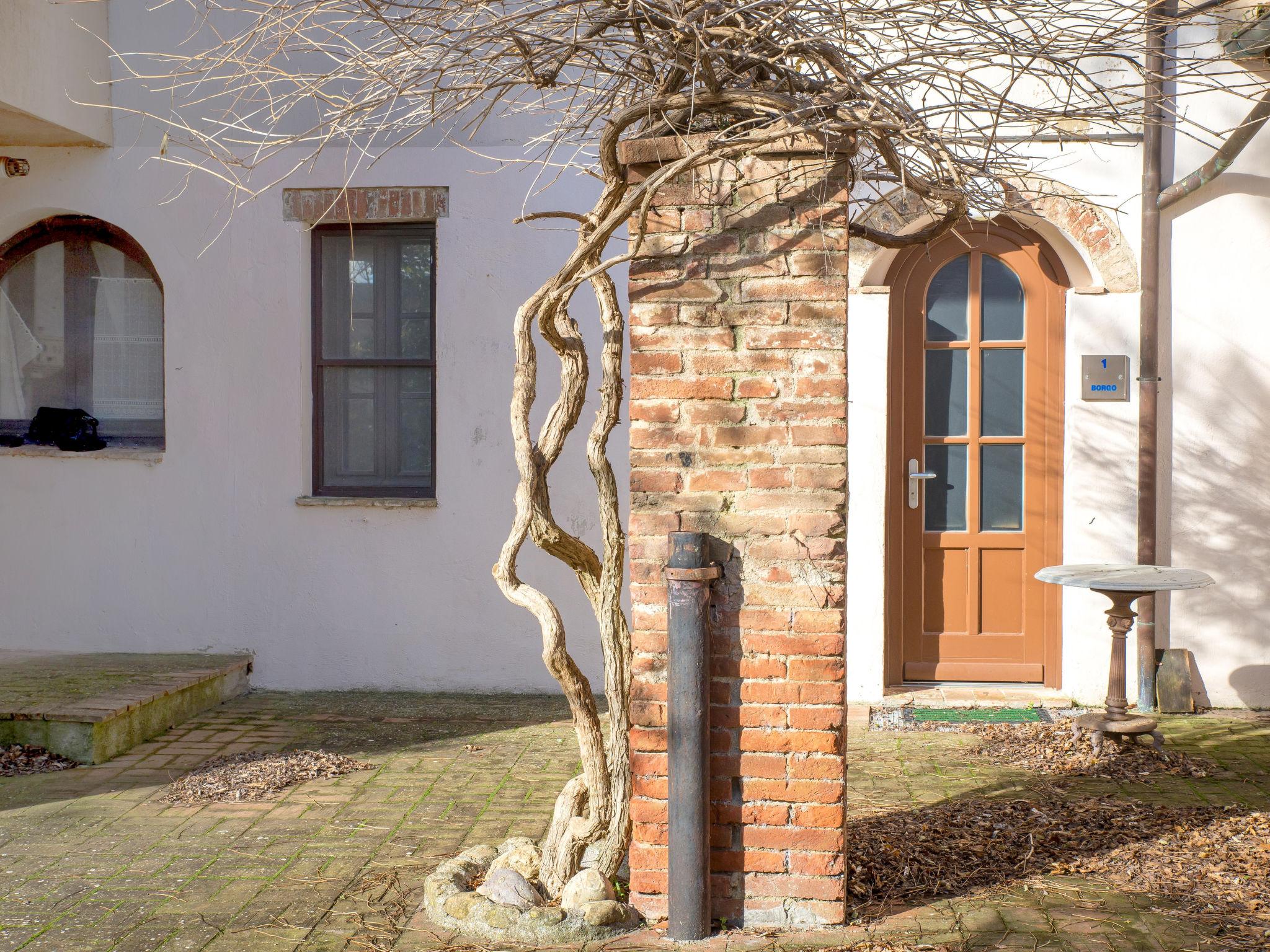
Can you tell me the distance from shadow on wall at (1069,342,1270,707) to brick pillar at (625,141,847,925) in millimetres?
3410

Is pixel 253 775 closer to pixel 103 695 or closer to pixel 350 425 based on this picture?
pixel 103 695

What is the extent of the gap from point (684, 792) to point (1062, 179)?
4.35m

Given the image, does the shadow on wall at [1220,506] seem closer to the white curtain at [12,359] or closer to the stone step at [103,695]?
the stone step at [103,695]

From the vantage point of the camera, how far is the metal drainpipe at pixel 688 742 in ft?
10.6

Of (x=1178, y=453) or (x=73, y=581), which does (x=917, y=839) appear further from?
(x=73, y=581)

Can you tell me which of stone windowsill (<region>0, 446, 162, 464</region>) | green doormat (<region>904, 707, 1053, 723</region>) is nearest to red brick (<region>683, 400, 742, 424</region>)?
green doormat (<region>904, 707, 1053, 723</region>)

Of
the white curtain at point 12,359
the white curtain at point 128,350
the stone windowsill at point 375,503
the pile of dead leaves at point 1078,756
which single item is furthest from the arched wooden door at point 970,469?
the white curtain at point 12,359

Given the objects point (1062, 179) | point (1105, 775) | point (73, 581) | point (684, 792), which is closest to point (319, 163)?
point (73, 581)

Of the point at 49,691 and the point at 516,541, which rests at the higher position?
the point at 516,541

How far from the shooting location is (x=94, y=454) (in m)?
6.75

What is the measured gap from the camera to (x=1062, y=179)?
6.13m

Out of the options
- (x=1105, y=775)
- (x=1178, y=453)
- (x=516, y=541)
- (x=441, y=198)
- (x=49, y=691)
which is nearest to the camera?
(x=516, y=541)

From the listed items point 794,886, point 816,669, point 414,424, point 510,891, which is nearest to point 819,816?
point 794,886

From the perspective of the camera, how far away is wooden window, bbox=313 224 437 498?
22.3 feet
